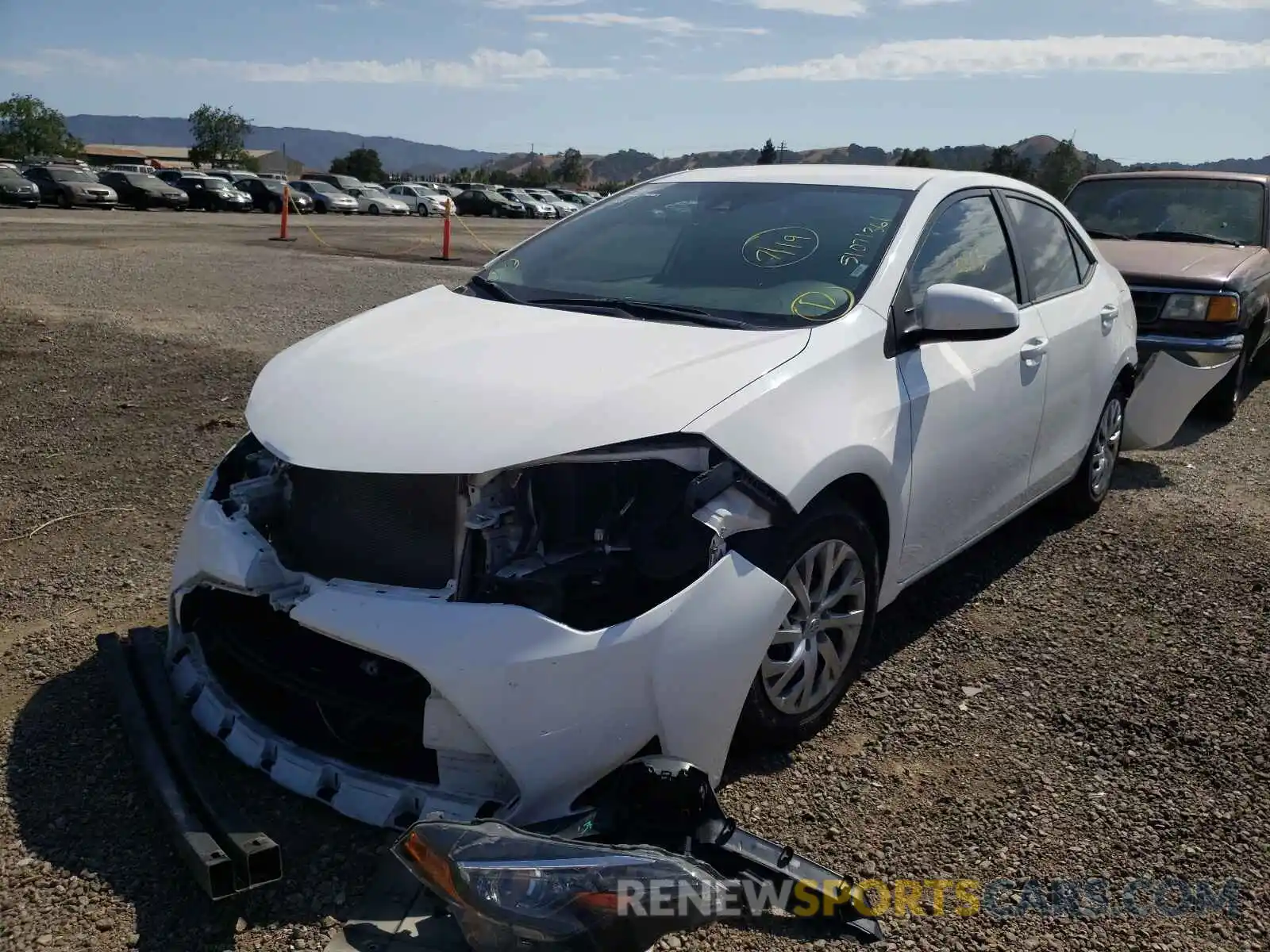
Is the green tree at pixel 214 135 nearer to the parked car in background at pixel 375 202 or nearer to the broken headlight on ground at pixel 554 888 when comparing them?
the parked car in background at pixel 375 202

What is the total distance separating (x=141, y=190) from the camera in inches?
1473

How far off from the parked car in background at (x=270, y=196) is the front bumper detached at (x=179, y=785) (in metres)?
39.2

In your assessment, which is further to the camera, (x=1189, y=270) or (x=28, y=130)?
(x=28, y=130)

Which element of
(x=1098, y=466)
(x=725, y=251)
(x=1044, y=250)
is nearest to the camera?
(x=725, y=251)

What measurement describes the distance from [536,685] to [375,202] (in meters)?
46.1

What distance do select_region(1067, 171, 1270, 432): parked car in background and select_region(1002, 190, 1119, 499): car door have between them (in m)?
1.07

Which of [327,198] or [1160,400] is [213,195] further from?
[1160,400]

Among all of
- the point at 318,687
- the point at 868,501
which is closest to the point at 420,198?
the point at 868,501

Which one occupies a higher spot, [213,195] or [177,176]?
[177,176]

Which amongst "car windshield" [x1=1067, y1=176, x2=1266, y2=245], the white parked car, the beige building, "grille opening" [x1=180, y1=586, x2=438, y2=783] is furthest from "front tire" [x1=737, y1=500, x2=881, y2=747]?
the beige building

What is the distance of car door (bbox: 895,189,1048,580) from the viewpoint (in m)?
3.67

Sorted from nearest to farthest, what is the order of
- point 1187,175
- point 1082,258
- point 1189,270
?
point 1082,258 → point 1189,270 → point 1187,175

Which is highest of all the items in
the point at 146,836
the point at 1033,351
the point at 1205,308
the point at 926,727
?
the point at 1205,308

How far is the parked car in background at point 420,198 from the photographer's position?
160 ft
